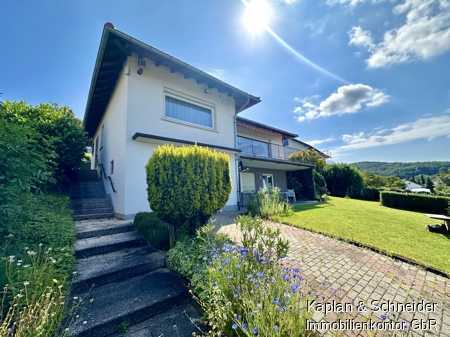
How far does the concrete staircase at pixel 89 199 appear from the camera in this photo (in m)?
6.79

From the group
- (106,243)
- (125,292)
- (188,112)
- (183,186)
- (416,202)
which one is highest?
(188,112)

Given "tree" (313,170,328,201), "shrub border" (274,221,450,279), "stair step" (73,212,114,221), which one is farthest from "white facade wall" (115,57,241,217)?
"tree" (313,170,328,201)

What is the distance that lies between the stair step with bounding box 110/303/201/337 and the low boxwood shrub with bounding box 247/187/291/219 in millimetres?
6520

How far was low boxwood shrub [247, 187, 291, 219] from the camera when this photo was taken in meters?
9.07

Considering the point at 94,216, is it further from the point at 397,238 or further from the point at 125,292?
the point at 397,238

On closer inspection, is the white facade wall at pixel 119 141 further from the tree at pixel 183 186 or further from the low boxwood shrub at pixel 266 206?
the low boxwood shrub at pixel 266 206

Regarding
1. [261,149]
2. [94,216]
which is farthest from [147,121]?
[261,149]

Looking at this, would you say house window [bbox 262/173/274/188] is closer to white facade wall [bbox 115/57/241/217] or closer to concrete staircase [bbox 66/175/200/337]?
white facade wall [bbox 115/57/241/217]

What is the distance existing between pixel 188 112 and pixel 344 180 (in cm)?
2374

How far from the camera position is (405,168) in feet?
261

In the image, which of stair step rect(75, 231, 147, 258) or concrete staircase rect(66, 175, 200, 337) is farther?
stair step rect(75, 231, 147, 258)

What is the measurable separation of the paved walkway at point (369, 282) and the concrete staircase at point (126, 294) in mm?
1968

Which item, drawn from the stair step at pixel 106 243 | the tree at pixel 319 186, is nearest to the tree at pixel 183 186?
the stair step at pixel 106 243

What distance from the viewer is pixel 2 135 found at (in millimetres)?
3371
